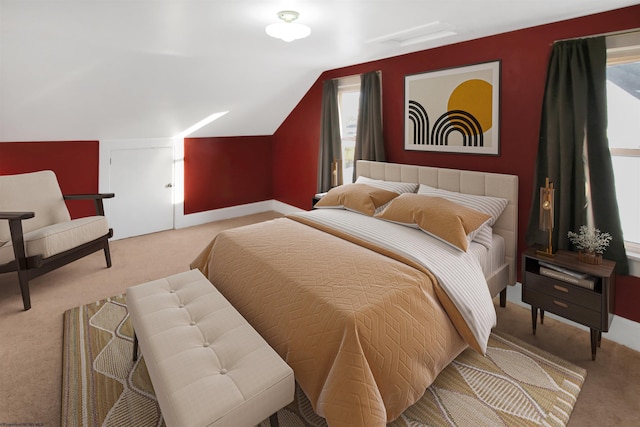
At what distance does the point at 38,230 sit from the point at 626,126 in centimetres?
466

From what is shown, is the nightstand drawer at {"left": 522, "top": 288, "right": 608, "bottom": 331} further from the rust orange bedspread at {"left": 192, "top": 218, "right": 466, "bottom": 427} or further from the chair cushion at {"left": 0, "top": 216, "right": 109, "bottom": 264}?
the chair cushion at {"left": 0, "top": 216, "right": 109, "bottom": 264}

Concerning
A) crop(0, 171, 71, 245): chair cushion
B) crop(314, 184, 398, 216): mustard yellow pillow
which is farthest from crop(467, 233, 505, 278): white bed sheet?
crop(0, 171, 71, 245): chair cushion

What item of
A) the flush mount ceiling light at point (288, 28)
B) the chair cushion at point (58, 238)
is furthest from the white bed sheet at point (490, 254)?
the chair cushion at point (58, 238)

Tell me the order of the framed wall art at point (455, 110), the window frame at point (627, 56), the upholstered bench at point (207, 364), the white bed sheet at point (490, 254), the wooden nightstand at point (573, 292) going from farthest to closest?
the framed wall art at point (455, 110)
the white bed sheet at point (490, 254)
the window frame at point (627, 56)
the wooden nightstand at point (573, 292)
the upholstered bench at point (207, 364)

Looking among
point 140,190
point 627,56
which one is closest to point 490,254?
point 627,56

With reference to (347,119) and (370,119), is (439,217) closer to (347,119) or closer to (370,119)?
(370,119)

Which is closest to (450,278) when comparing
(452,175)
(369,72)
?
(452,175)

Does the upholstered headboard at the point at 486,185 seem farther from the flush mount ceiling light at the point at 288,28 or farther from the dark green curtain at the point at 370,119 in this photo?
the flush mount ceiling light at the point at 288,28

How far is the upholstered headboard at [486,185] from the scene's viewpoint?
3064mm

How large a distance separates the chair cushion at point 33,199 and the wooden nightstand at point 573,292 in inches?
165

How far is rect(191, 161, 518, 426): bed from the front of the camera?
66.8 inches

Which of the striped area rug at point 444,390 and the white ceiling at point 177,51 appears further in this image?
the white ceiling at point 177,51

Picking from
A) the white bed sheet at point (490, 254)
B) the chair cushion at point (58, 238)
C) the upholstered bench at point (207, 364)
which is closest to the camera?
the upholstered bench at point (207, 364)

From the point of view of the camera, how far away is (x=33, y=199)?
11.8 feet
